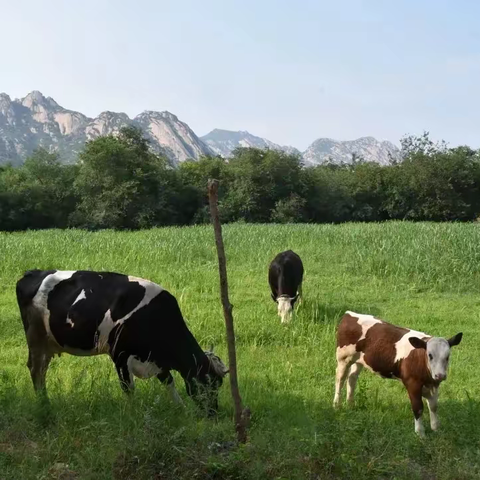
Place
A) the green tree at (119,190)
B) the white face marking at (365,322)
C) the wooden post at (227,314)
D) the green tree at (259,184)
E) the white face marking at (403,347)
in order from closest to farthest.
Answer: the wooden post at (227,314)
the white face marking at (403,347)
the white face marking at (365,322)
the green tree at (119,190)
the green tree at (259,184)

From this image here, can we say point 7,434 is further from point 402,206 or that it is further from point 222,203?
point 402,206

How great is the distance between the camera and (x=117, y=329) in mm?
6168

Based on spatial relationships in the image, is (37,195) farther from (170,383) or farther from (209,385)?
(209,385)

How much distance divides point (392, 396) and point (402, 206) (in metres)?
58.2

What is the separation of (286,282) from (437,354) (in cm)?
645

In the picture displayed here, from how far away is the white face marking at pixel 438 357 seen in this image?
5754 millimetres

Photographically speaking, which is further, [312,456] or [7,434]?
[7,434]

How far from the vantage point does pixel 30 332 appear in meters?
6.57

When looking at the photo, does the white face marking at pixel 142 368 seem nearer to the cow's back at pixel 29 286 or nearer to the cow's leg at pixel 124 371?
the cow's leg at pixel 124 371

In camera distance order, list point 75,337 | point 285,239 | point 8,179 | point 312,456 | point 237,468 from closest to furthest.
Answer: point 237,468, point 312,456, point 75,337, point 285,239, point 8,179

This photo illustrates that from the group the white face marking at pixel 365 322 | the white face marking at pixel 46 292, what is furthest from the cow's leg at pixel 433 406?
the white face marking at pixel 46 292

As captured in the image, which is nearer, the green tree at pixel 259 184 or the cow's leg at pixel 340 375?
the cow's leg at pixel 340 375

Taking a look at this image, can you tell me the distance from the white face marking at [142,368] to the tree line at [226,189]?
4565 cm

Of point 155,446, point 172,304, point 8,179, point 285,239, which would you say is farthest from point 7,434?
point 8,179
